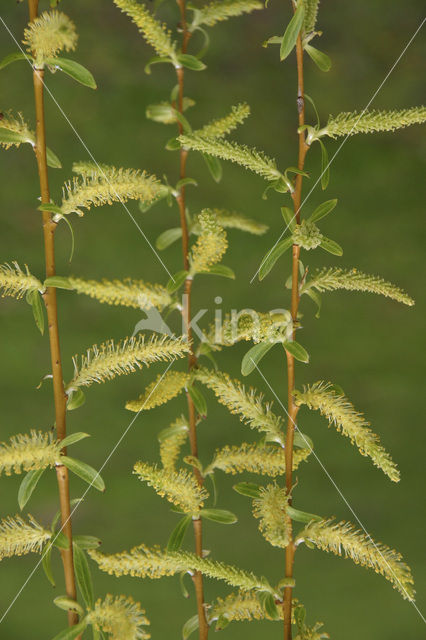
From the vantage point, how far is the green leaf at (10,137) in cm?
60

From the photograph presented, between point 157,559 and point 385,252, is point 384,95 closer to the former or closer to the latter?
point 385,252

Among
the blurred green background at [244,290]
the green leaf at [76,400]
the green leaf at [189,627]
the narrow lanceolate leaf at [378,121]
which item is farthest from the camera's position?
the blurred green background at [244,290]

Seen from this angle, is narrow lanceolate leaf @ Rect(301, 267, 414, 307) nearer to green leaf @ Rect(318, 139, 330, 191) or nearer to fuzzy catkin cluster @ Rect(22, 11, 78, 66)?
green leaf @ Rect(318, 139, 330, 191)

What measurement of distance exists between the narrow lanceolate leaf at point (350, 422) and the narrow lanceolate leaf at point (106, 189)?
28cm

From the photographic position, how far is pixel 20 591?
1.12m

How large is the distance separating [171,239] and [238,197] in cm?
30

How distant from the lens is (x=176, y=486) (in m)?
0.66

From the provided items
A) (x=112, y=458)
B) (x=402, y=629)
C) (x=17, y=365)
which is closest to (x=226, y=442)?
(x=112, y=458)

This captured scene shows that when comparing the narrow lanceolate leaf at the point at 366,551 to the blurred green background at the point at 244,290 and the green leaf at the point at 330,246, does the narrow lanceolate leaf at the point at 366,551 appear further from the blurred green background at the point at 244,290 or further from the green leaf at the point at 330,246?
the blurred green background at the point at 244,290

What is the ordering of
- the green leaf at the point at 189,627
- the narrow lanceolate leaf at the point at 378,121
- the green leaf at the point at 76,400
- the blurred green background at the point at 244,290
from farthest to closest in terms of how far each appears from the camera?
the blurred green background at the point at 244,290 → the green leaf at the point at 189,627 → the green leaf at the point at 76,400 → the narrow lanceolate leaf at the point at 378,121

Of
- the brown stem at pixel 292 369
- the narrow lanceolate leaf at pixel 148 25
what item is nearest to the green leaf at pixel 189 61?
the narrow lanceolate leaf at pixel 148 25

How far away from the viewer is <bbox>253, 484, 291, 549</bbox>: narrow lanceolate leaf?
2.00 ft

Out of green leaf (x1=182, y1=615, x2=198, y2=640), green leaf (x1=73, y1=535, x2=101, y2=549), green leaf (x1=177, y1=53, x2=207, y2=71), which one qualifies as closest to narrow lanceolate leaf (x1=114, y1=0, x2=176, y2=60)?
green leaf (x1=177, y1=53, x2=207, y2=71)

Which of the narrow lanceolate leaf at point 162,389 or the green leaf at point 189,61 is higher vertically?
the green leaf at point 189,61
